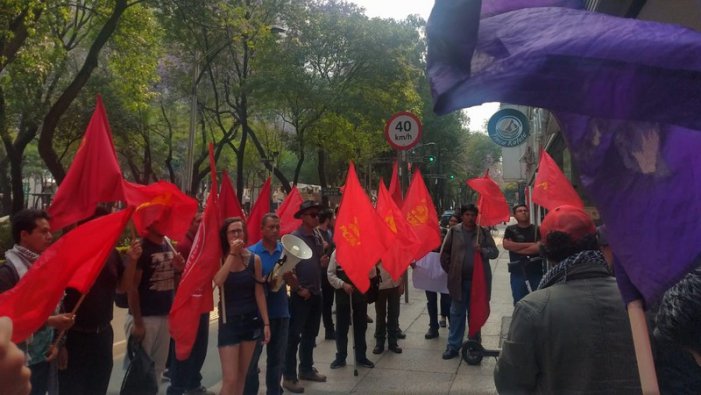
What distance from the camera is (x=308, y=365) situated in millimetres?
6273

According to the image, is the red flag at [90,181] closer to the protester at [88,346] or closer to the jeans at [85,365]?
the protester at [88,346]

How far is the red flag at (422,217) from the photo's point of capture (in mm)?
7742

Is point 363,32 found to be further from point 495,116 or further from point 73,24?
point 495,116

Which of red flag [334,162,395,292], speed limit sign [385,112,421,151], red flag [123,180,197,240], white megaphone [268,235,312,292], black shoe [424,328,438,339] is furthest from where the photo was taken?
speed limit sign [385,112,421,151]

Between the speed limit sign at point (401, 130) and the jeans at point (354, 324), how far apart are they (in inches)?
133

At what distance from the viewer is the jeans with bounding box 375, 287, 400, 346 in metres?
7.25

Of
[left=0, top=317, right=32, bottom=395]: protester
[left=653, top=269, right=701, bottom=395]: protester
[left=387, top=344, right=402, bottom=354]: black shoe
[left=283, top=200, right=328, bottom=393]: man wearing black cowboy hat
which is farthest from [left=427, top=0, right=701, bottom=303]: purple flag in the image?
[left=387, top=344, right=402, bottom=354]: black shoe

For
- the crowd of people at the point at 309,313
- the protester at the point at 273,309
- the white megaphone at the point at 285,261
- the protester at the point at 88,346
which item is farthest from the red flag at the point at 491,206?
the protester at the point at 88,346

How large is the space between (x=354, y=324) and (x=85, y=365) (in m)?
3.30

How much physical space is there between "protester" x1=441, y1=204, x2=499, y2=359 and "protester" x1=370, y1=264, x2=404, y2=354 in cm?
62

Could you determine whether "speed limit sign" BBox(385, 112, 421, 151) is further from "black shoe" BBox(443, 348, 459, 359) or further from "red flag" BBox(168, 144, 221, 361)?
"red flag" BBox(168, 144, 221, 361)

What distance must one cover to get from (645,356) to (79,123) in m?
25.6

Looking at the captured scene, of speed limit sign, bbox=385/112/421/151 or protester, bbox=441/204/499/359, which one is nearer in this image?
protester, bbox=441/204/499/359

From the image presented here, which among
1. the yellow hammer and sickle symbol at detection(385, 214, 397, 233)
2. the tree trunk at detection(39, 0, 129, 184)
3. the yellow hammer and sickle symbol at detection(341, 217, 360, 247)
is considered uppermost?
the tree trunk at detection(39, 0, 129, 184)
